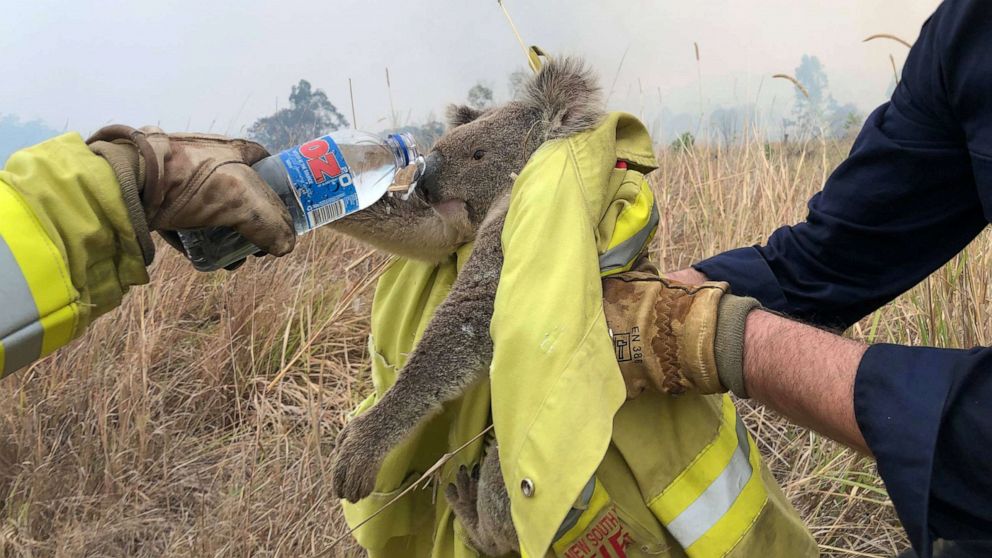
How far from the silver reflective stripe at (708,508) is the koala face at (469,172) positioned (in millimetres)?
819

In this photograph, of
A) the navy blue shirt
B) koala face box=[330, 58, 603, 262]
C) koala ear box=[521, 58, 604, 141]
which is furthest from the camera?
koala face box=[330, 58, 603, 262]

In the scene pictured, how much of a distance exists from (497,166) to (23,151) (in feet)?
3.25

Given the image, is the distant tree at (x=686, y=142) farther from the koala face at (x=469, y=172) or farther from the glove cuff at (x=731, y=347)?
the glove cuff at (x=731, y=347)

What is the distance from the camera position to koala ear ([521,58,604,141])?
147 centimetres

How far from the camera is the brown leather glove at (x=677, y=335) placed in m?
1.10

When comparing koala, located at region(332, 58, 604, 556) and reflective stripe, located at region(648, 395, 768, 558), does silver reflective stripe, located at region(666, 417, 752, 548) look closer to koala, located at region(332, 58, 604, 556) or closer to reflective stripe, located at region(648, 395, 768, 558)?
reflective stripe, located at region(648, 395, 768, 558)

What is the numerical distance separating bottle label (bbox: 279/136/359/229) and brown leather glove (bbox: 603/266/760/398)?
2.14ft

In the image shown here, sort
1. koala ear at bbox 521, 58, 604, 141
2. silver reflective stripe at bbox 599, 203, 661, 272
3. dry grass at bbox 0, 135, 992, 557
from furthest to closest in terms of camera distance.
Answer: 1. dry grass at bbox 0, 135, 992, 557
2. koala ear at bbox 521, 58, 604, 141
3. silver reflective stripe at bbox 599, 203, 661, 272

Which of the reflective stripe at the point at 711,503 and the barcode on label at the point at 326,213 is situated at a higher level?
the barcode on label at the point at 326,213

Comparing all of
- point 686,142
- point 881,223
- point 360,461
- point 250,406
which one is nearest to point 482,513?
point 360,461

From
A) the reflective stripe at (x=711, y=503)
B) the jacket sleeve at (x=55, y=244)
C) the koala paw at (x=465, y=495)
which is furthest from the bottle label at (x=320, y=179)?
the reflective stripe at (x=711, y=503)

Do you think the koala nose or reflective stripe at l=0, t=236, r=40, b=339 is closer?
reflective stripe at l=0, t=236, r=40, b=339

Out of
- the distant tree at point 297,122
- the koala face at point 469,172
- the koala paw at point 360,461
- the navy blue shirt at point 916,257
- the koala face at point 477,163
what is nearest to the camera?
the navy blue shirt at point 916,257

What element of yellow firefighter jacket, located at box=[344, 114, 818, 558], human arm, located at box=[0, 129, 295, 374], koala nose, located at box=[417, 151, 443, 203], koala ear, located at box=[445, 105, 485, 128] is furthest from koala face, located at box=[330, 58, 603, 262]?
human arm, located at box=[0, 129, 295, 374]
